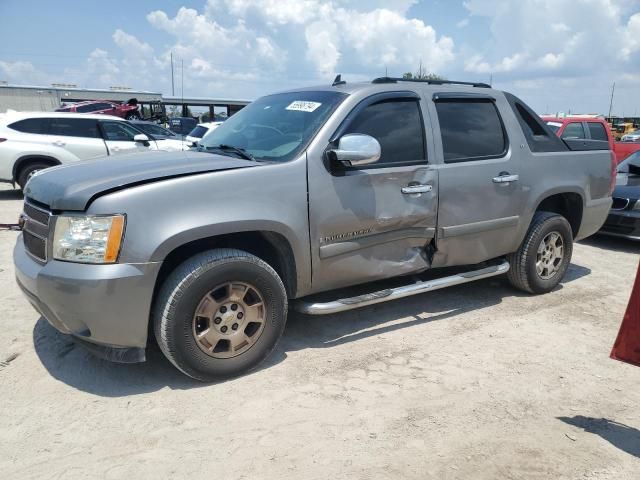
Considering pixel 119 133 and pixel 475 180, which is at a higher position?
pixel 119 133

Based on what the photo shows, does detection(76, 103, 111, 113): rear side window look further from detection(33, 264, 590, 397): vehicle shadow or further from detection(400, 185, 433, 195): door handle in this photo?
detection(400, 185, 433, 195): door handle

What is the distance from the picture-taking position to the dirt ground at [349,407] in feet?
8.36

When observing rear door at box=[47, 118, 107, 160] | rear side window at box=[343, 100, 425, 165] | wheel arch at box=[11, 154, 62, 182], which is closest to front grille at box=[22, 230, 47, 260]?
rear side window at box=[343, 100, 425, 165]

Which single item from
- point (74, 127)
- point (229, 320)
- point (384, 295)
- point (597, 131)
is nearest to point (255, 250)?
point (229, 320)

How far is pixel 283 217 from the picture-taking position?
3.30m

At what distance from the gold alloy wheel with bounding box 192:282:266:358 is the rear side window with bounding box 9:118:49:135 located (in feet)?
29.0

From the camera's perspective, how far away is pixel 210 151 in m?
3.88

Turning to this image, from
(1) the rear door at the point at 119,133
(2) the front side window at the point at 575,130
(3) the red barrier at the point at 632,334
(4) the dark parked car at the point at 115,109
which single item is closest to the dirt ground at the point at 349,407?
(3) the red barrier at the point at 632,334

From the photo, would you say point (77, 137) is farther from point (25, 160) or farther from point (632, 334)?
point (632, 334)

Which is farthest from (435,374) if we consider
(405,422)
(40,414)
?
(40,414)

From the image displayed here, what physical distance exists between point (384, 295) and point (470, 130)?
1.62 meters

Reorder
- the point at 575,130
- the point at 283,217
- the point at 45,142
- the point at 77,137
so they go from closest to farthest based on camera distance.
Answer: the point at 283,217
the point at 45,142
the point at 77,137
the point at 575,130

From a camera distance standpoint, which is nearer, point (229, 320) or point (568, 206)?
point (229, 320)

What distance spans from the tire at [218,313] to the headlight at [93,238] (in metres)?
0.39
